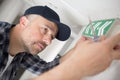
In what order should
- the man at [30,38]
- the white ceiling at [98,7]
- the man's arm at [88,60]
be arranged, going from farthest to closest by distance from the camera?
the white ceiling at [98,7], the man at [30,38], the man's arm at [88,60]

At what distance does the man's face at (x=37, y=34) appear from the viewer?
1132mm

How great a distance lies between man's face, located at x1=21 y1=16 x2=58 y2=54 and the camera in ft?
3.71

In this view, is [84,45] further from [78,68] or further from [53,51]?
[53,51]

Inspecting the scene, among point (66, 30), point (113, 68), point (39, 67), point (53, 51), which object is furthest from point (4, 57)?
point (53, 51)

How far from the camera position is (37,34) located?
45.2 inches

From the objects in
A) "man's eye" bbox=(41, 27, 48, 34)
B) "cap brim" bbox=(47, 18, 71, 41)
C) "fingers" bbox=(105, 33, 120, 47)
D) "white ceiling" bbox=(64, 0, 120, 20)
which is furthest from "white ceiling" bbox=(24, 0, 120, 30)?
"fingers" bbox=(105, 33, 120, 47)

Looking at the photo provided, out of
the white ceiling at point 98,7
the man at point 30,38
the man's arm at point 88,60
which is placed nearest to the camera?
the man's arm at point 88,60

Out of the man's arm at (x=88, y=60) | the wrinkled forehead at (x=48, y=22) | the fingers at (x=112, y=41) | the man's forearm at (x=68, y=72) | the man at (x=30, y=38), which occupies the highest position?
the fingers at (x=112, y=41)

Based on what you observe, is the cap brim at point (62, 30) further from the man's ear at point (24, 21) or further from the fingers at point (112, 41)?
the fingers at point (112, 41)

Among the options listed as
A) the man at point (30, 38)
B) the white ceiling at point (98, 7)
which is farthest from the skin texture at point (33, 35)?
the white ceiling at point (98, 7)

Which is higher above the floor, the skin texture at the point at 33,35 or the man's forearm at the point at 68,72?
the man's forearm at the point at 68,72

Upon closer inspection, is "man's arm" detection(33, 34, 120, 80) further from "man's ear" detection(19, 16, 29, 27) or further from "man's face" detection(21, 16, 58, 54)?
"man's ear" detection(19, 16, 29, 27)

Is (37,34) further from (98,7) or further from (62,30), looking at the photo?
(98,7)

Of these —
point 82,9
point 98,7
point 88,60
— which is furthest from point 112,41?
point 82,9
